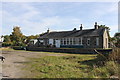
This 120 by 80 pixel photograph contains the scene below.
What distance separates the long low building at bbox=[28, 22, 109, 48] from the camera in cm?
2870

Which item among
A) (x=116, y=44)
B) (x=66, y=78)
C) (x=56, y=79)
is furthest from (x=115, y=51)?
(x=56, y=79)

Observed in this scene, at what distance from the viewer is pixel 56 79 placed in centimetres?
601

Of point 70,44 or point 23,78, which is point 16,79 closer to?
point 23,78

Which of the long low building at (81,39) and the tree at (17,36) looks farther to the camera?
the tree at (17,36)

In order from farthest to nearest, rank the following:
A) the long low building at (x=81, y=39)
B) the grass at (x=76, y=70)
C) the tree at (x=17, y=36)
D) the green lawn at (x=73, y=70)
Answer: the tree at (x=17, y=36) < the long low building at (x=81, y=39) < the green lawn at (x=73, y=70) < the grass at (x=76, y=70)

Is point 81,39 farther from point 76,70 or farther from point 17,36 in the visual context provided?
point 17,36

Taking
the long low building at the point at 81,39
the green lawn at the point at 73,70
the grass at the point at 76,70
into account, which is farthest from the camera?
the long low building at the point at 81,39

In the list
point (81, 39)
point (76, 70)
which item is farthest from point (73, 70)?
point (81, 39)

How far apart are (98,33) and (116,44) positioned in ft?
76.6

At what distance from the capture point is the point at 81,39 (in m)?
31.2

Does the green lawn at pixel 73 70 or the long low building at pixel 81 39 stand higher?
the long low building at pixel 81 39

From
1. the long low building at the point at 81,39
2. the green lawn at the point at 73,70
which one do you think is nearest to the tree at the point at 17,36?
the long low building at the point at 81,39

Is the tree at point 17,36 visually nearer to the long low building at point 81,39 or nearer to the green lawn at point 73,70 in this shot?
the long low building at point 81,39

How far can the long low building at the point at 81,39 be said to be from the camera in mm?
28702
